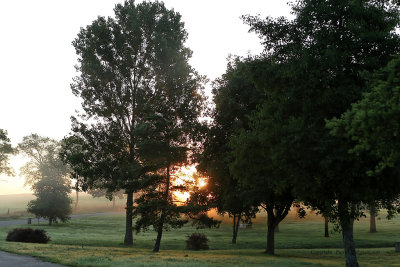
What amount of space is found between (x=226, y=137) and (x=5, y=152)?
2586 inches

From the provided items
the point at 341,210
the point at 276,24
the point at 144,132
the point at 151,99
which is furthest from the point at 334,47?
the point at 151,99

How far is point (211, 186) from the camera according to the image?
2959 centimetres

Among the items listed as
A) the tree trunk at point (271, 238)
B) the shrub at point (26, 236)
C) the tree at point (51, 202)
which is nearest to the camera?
the tree trunk at point (271, 238)

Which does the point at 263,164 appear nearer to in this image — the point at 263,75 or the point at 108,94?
the point at 263,75

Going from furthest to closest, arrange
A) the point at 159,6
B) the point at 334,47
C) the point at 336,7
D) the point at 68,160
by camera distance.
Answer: the point at 159,6
the point at 68,160
the point at 336,7
the point at 334,47

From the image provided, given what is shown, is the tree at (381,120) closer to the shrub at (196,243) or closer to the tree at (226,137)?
the tree at (226,137)

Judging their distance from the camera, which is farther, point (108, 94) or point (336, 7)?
point (108, 94)

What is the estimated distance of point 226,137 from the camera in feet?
91.5

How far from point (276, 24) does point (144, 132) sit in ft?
39.0

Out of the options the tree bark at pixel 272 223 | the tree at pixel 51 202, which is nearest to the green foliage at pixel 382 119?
the tree bark at pixel 272 223

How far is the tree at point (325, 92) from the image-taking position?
51.9 feet

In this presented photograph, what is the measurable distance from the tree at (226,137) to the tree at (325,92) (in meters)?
7.57

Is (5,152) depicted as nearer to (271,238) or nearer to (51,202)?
(51,202)

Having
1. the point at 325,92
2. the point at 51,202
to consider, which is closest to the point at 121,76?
the point at 325,92
